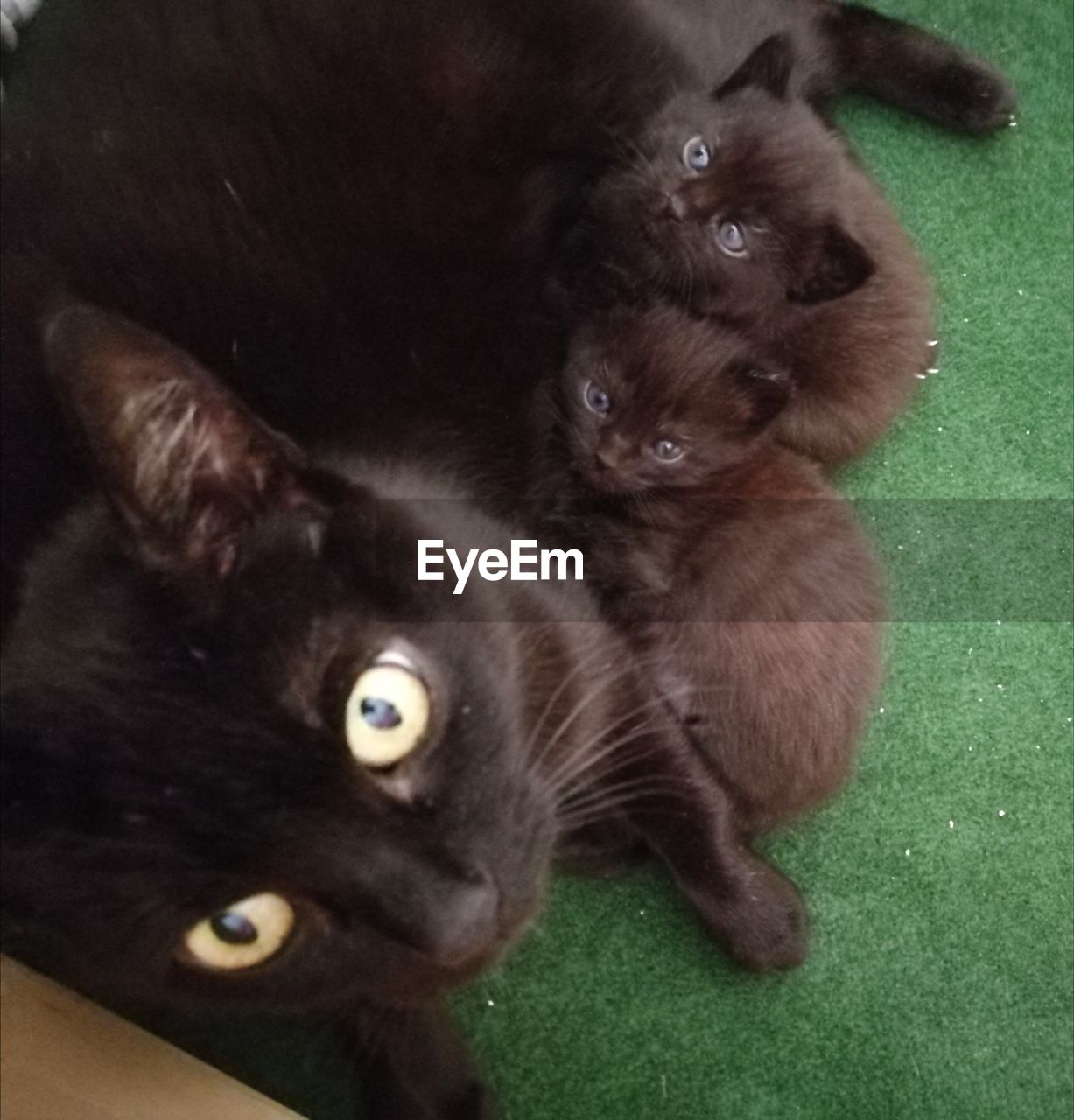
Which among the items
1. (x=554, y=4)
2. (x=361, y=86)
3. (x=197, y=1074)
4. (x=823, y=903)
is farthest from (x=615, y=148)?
(x=197, y=1074)

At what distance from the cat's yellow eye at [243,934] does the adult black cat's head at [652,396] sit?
0.56m

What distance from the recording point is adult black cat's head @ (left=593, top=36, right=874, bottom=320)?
1.11 meters

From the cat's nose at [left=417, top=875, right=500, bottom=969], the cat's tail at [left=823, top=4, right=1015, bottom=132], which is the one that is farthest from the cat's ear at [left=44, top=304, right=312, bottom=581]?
the cat's tail at [left=823, top=4, right=1015, bottom=132]

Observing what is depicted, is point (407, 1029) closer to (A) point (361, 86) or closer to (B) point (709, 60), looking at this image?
(A) point (361, 86)

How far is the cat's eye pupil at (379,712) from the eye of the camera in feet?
2.15

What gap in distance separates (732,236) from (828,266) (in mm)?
106

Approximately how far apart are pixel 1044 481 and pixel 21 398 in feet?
3.34

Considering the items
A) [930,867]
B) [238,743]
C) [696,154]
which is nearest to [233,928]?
[238,743]

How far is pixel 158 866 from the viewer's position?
63cm

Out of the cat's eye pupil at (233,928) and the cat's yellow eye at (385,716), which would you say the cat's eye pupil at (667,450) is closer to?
the cat's yellow eye at (385,716)

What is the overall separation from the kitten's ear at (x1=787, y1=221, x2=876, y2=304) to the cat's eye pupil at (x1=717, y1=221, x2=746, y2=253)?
0.06 meters

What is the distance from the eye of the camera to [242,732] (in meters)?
0.63

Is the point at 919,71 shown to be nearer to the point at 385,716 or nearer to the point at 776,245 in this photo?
the point at 776,245

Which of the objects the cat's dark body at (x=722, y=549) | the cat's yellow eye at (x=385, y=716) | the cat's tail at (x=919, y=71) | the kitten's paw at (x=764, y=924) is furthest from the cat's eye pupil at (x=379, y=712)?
the cat's tail at (x=919, y=71)
